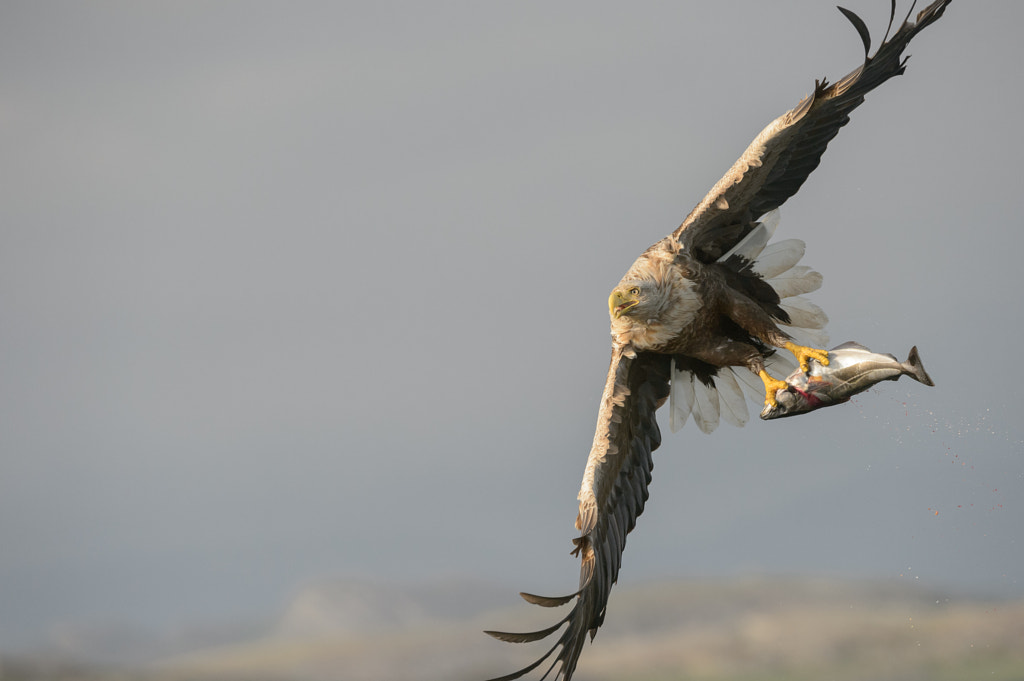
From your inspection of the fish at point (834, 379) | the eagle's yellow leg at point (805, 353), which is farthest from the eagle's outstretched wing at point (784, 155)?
the fish at point (834, 379)

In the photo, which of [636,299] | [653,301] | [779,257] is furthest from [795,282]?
[636,299]

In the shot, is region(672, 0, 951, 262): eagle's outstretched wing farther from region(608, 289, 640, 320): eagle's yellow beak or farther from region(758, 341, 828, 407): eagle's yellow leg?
region(758, 341, 828, 407): eagle's yellow leg

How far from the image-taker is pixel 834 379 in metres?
7.12

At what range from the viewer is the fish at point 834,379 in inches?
271

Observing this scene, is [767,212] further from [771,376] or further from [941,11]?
[941,11]

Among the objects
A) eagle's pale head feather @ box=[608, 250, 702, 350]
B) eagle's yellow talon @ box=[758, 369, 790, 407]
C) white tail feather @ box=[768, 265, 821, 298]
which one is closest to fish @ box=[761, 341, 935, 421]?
eagle's yellow talon @ box=[758, 369, 790, 407]

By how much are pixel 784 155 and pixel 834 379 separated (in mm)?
1522

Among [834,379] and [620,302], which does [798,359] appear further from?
[620,302]

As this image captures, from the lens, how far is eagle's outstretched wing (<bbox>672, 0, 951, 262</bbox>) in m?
7.47

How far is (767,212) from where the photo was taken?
798 cm

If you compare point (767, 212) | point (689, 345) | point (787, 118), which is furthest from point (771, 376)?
point (787, 118)

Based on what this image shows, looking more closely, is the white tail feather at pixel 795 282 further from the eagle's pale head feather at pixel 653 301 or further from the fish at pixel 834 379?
the fish at pixel 834 379

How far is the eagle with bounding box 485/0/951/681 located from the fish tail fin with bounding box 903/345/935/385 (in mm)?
645

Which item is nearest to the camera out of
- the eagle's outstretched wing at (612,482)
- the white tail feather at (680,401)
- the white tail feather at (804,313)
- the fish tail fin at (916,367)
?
the fish tail fin at (916,367)
